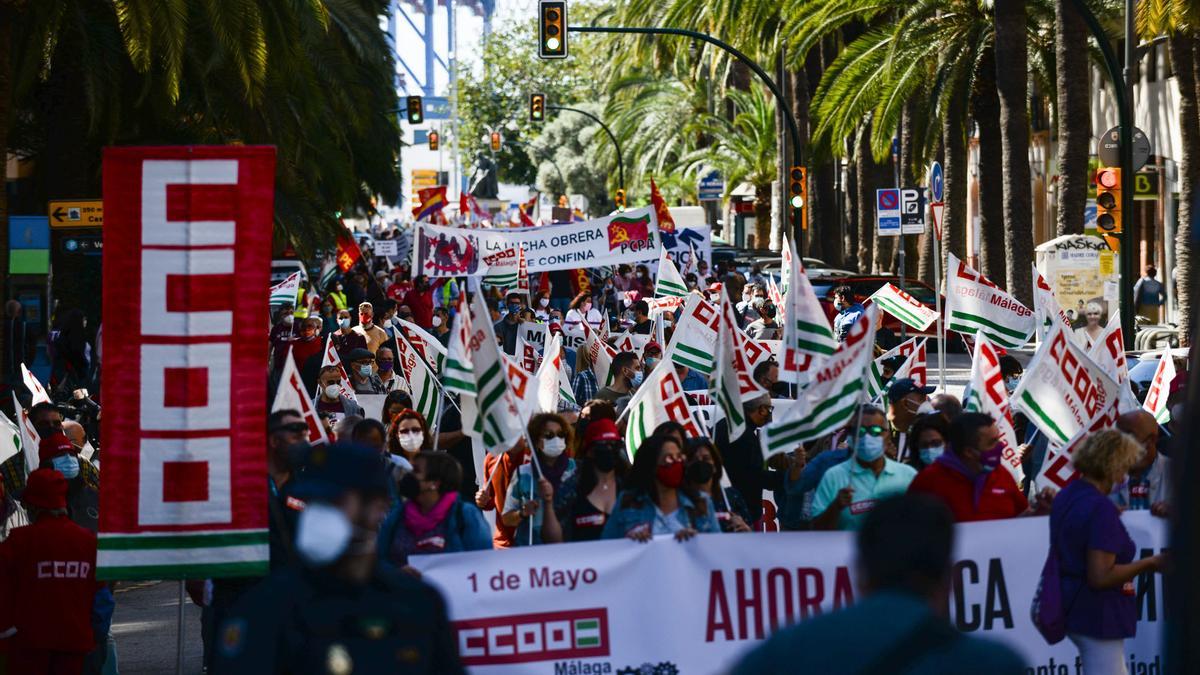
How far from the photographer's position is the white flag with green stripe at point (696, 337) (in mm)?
13328

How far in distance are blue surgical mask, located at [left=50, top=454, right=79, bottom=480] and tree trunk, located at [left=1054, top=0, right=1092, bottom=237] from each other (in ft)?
62.1

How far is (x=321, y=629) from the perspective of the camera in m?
4.07

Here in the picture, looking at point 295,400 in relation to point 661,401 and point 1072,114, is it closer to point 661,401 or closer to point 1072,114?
point 661,401

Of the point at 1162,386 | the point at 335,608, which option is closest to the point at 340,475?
the point at 335,608

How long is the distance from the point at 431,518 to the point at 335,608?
10.3 feet

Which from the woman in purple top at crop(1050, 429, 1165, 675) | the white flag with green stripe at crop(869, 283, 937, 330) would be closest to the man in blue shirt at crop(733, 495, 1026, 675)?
the woman in purple top at crop(1050, 429, 1165, 675)

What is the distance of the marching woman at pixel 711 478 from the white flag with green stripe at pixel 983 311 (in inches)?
222

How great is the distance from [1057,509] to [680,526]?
1.61m

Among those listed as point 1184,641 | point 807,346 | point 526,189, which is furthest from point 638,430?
point 526,189

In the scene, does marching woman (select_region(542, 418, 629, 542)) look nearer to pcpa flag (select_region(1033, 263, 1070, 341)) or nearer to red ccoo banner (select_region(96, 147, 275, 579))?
red ccoo banner (select_region(96, 147, 275, 579))

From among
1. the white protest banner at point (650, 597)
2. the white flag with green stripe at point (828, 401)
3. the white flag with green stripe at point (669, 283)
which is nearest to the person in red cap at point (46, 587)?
the white protest banner at point (650, 597)

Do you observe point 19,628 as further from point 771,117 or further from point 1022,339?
point 771,117

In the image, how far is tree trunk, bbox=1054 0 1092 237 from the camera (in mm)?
25312

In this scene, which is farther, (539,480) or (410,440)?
(410,440)
